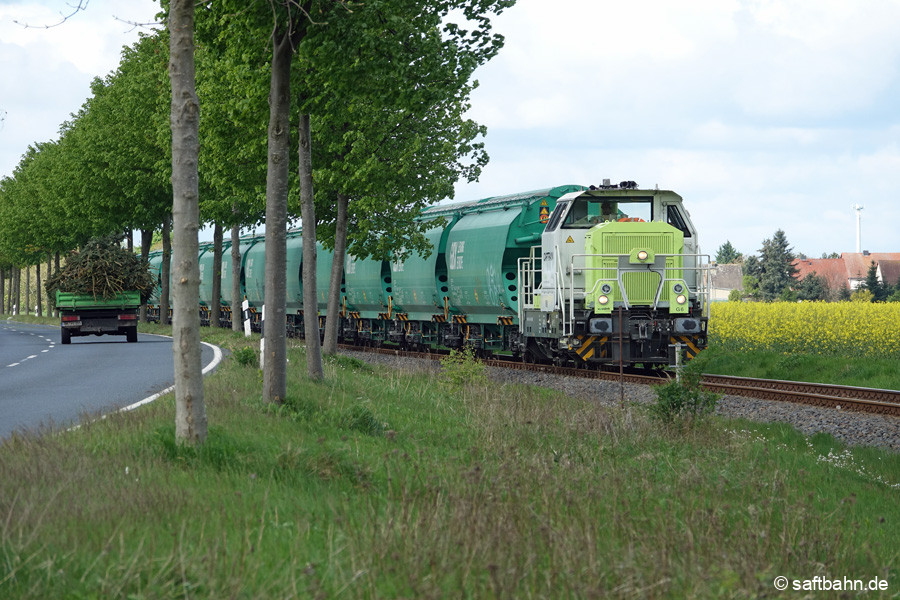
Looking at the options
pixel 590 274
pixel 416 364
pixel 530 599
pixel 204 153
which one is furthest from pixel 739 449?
pixel 204 153

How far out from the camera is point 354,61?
10.5m

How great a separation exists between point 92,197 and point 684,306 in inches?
1165

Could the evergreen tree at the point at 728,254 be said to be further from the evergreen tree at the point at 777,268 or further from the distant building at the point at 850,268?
the evergreen tree at the point at 777,268

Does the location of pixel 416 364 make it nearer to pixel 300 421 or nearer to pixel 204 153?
pixel 204 153

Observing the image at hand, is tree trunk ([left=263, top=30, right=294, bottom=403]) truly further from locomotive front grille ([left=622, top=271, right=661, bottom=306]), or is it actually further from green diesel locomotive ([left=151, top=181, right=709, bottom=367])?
locomotive front grille ([left=622, top=271, right=661, bottom=306])

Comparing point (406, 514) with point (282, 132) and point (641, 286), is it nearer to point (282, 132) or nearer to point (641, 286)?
point (282, 132)

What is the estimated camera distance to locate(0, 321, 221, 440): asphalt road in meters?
11.5

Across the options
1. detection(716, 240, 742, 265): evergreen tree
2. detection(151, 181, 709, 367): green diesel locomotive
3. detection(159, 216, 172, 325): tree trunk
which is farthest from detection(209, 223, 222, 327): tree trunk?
Result: detection(716, 240, 742, 265): evergreen tree

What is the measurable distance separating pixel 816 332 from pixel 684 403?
16459 millimetres

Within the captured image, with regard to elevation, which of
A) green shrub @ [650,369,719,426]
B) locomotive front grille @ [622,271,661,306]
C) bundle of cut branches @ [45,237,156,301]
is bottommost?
green shrub @ [650,369,719,426]

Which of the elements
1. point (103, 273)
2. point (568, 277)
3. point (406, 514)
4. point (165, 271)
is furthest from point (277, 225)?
point (165, 271)

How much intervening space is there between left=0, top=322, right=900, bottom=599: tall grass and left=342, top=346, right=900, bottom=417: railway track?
530 centimetres

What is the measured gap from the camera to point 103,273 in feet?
104

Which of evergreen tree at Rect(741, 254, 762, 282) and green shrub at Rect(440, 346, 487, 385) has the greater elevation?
evergreen tree at Rect(741, 254, 762, 282)
